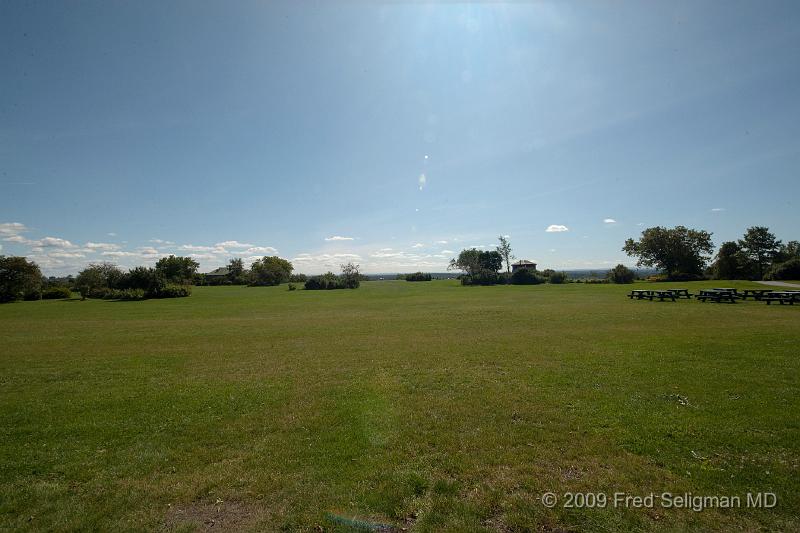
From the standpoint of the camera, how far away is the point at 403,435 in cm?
625

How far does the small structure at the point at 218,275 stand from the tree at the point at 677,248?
368ft

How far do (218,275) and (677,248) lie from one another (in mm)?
123083

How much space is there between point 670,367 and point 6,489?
14.2 meters

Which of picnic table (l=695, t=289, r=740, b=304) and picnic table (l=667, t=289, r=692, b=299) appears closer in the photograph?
picnic table (l=695, t=289, r=740, b=304)

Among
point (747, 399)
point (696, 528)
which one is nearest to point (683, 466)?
point (696, 528)

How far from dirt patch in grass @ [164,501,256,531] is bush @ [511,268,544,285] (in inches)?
3051

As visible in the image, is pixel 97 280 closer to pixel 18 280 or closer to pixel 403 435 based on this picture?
pixel 18 280

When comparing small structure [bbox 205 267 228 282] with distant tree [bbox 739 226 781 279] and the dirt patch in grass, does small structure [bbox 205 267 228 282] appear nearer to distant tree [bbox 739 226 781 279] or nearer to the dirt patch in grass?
the dirt patch in grass

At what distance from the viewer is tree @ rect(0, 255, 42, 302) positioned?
50.2m

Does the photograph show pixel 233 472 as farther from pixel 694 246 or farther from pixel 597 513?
pixel 694 246

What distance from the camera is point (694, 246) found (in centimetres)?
7388

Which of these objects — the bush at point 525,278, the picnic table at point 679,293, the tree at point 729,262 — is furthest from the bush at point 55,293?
the tree at point 729,262

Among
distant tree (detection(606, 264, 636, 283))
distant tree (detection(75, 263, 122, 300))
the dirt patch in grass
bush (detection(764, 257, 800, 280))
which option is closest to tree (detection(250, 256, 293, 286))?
distant tree (detection(75, 263, 122, 300))

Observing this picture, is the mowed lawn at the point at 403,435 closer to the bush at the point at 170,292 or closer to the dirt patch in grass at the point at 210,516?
the dirt patch in grass at the point at 210,516
